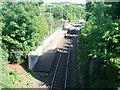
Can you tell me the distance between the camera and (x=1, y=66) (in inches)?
708

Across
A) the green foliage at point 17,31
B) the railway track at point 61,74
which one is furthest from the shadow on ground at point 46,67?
the green foliage at point 17,31

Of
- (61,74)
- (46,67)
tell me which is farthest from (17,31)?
(46,67)

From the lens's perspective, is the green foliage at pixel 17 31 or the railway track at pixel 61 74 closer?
the railway track at pixel 61 74

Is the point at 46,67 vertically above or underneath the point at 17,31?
underneath

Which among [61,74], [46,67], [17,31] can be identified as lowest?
[46,67]

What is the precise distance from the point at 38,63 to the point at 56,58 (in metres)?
3.70

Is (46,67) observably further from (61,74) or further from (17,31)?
(17,31)

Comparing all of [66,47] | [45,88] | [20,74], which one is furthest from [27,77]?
[66,47]

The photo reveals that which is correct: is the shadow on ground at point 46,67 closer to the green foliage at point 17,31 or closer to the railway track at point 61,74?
the railway track at point 61,74

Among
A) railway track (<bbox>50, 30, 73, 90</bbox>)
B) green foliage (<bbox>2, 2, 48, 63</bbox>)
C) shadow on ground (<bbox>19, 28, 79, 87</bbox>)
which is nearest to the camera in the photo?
railway track (<bbox>50, 30, 73, 90</bbox>)

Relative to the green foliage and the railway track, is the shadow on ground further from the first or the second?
the green foliage

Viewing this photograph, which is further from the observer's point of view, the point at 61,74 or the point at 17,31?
the point at 61,74

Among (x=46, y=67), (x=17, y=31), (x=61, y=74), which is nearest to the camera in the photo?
(x=17, y=31)

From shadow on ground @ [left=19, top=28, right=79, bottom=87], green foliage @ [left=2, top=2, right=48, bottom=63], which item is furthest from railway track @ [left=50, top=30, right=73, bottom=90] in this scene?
green foliage @ [left=2, top=2, right=48, bottom=63]
